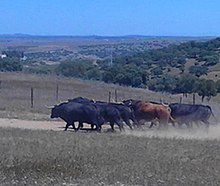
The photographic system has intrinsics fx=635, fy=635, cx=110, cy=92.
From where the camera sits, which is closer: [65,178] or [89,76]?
[65,178]

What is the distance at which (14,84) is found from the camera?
59.0 meters

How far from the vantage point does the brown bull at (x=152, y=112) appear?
2884 centimetres

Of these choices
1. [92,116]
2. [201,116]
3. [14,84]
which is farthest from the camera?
[14,84]

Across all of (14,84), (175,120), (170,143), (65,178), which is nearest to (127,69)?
(14,84)

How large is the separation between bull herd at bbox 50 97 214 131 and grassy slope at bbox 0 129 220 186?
7.16 metres

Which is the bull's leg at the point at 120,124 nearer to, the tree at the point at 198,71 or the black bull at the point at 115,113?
the black bull at the point at 115,113

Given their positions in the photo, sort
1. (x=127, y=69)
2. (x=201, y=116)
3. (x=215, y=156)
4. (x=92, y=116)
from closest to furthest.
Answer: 1. (x=215, y=156)
2. (x=92, y=116)
3. (x=201, y=116)
4. (x=127, y=69)

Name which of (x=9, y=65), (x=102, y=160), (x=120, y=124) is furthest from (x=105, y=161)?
(x=9, y=65)

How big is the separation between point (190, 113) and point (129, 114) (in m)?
3.25

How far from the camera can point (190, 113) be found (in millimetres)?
29891

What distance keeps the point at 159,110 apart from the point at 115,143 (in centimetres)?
962

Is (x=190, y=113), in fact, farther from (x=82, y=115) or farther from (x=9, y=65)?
(x=9, y=65)

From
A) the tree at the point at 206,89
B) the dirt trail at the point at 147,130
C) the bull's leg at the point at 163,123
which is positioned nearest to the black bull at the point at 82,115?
the dirt trail at the point at 147,130

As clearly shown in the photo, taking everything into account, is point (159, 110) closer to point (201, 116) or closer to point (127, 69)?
point (201, 116)
